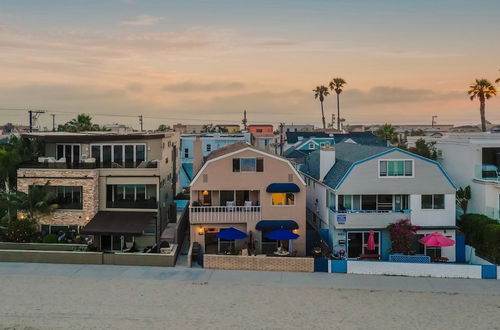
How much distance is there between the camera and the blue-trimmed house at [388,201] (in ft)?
101

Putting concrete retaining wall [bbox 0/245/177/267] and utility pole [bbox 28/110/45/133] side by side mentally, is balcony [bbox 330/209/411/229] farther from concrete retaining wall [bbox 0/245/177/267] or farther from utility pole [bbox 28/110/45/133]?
utility pole [bbox 28/110/45/133]

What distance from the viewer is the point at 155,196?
32.6 metres

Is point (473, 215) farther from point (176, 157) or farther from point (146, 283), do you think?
point (176, 157)

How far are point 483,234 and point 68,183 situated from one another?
27.6 m

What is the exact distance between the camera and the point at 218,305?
22328mm

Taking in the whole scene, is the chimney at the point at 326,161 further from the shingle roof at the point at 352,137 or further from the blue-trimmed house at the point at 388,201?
the shingle roof at the point at 352,137

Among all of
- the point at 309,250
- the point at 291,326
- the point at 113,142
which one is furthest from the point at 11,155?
the point at 291,326

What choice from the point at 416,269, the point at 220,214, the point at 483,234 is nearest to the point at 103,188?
the point at 220,214

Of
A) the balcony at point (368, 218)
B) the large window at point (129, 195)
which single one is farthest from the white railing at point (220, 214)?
the balcony at point (368, 218)

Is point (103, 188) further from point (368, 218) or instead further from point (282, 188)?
point (368, 218)

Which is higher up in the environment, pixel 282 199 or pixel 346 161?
pixel 346 161

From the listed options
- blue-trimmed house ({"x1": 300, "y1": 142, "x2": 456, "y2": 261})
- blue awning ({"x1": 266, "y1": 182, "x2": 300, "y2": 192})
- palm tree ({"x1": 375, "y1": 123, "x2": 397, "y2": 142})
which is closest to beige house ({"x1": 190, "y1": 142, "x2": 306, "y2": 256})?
blue awning ({"x1": 266, "y1": 182, "x2": 300, "y2": 192})

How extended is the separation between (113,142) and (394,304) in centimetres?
2194

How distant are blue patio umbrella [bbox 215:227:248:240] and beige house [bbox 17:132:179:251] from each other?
15.8 ft
